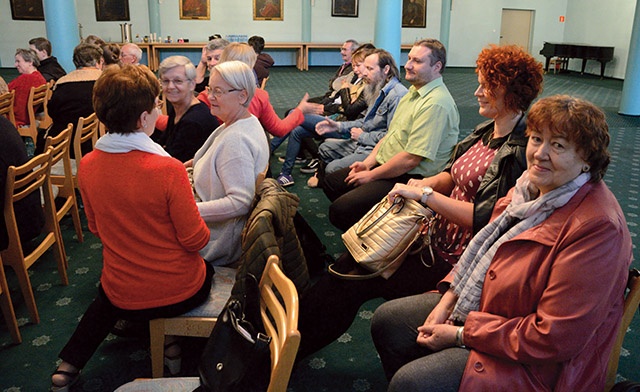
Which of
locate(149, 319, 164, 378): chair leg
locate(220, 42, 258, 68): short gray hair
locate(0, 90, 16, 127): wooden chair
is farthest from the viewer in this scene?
locate(0, 90, 16, 127): wooden chair

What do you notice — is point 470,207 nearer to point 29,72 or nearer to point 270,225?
point 270,225

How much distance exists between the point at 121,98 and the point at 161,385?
3.52 feet

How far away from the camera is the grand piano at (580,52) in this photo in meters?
17.0

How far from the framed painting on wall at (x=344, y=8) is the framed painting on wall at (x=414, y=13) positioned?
1751 mm

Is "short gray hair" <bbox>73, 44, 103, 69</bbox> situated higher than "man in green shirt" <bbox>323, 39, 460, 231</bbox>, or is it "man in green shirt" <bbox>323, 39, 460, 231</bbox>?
"short gray hair" <bbox>73, 44, 103, 69</bbox>

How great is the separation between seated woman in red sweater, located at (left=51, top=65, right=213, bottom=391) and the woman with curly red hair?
600 mm

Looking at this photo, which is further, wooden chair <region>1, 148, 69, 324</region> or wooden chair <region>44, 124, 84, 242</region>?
wooden chair <region>44, 124, 84, 242</region>

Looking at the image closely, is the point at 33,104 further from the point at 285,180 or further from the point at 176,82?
the point at 176,82

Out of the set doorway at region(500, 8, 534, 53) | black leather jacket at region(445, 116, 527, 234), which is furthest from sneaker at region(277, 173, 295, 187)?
doorway at region(500, 8, 534, 53)

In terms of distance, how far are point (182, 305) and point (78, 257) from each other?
2.04m

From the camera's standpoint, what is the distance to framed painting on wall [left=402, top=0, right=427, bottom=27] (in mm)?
19109

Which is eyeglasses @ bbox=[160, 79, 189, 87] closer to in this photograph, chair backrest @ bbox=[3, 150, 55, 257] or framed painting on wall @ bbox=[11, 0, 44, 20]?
chair backrest @ bbox=[3, 150, 55, 257]

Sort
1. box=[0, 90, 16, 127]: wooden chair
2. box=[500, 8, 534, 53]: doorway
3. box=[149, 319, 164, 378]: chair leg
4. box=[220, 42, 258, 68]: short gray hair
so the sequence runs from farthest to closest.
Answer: box=[500, 8, 534, 53]: doorway → box=[0, 90, 16, 127]: wooden chair → box=[220, 42, 258, 68]: short gray hair → box=[149, 319, 164, 378]: chair leg

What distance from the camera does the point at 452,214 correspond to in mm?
2492
